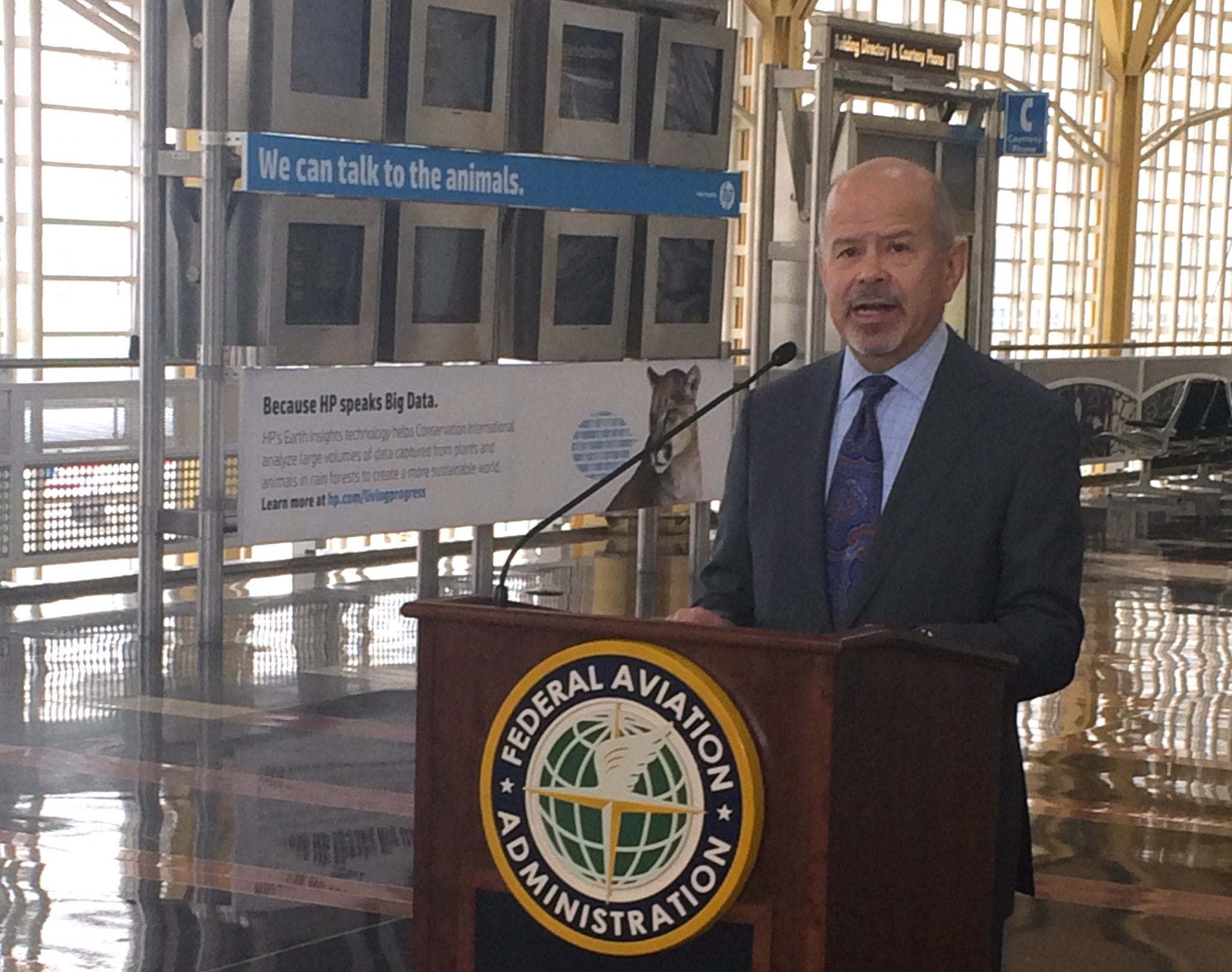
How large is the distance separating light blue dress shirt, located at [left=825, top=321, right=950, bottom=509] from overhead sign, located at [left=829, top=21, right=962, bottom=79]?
9.34 metres

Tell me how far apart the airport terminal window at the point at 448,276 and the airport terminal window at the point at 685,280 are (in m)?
1.43

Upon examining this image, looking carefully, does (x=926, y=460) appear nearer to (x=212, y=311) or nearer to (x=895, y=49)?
(x=212, y=311)

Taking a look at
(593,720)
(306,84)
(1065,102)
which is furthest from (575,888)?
(1065,102)

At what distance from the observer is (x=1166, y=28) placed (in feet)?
90.4

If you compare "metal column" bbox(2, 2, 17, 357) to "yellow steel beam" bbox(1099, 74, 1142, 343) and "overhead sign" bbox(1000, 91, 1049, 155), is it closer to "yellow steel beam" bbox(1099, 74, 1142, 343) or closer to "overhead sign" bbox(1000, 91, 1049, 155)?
"overhead sign" bbox(1000, 91, 1049, 155)

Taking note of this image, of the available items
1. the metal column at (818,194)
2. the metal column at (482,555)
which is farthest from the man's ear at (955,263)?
the metal column at (818,194)

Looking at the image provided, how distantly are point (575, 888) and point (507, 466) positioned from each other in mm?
7566

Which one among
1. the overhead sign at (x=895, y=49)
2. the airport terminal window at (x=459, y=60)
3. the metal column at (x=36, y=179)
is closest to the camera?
the airport terminal window at (x=459, y=60)

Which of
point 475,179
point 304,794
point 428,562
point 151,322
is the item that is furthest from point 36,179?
point 304,794

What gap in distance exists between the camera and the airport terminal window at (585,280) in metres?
10.9

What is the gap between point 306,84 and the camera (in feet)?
30.2

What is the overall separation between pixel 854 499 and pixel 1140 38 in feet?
85.0

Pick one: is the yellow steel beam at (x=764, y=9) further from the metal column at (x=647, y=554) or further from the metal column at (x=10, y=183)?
the metal column at (x=647, y=554)

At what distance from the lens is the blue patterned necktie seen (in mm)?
3328
